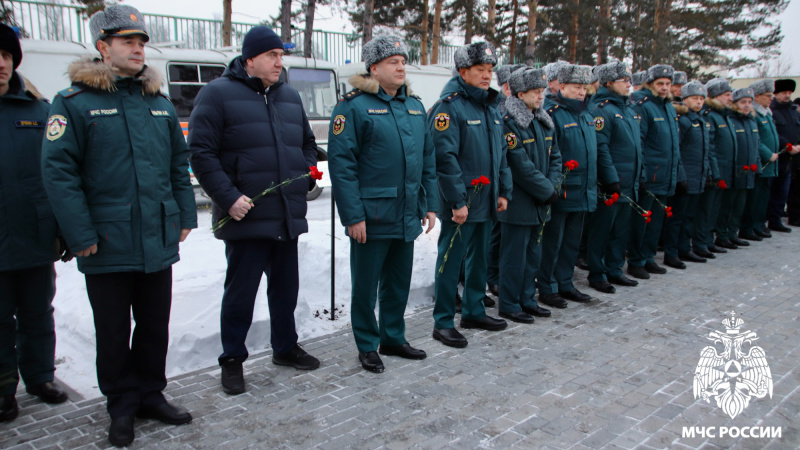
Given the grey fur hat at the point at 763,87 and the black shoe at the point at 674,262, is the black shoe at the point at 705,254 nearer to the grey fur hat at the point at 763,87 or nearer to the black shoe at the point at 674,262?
the black shoe at the point at 674,262

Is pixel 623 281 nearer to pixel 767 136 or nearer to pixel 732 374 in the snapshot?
pixel 732 374

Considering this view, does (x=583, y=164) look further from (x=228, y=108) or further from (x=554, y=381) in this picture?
(x=228, y=108)

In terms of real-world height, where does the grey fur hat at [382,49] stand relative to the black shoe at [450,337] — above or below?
above

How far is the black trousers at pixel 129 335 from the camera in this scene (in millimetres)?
3312

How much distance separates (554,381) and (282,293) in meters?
1.92

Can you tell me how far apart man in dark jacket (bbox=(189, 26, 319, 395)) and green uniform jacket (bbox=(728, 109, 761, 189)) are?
7.01 metres

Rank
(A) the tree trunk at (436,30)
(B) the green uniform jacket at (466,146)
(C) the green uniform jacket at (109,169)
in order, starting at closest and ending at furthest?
(C) the green uniform jacket at (109,169) < (B) the green uniform jacket at (466,146) < (A) the tree trunk at (436,30)

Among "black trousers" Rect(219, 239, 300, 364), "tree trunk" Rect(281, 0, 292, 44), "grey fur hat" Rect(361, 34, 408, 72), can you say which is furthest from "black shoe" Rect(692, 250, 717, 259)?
"tree trunk" Rect(281, 0, 292, 44)

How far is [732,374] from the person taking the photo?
423 cm

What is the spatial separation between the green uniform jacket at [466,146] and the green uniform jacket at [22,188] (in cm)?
266

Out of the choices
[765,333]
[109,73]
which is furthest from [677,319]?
[109,73]

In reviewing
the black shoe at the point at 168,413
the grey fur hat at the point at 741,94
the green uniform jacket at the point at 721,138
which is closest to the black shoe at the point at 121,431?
the black shoe at the point at 168,413

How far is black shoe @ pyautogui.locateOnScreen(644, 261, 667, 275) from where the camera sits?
7.38 meters

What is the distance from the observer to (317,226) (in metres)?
7.46
